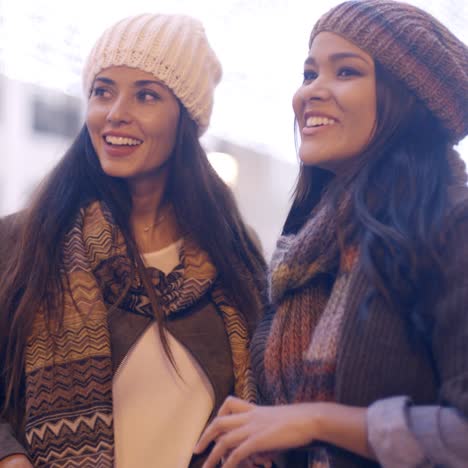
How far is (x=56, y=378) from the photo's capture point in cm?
125

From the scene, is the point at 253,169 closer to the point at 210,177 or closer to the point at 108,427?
the point at 210,177

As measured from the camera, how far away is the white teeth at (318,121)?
1080mm

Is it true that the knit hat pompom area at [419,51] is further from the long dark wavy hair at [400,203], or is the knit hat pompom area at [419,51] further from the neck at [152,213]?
the neck at [152,213]

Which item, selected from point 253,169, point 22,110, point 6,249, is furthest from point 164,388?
point 22,110

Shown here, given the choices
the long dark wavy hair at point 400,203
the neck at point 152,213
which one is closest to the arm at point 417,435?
the long dark wavy hair at point 400,203

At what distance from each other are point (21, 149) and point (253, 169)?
79 centimetres

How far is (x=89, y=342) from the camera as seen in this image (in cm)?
127

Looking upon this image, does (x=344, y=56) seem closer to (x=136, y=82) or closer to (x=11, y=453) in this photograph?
(x=136, y=82)

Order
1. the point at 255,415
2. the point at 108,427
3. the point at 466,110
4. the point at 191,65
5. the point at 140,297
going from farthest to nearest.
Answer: the point at 191,65 → the point at 140,297 → the point at 108,427 → the point at 466,110 → the point at 255,415

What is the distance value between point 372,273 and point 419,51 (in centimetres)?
36

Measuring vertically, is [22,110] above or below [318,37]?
below

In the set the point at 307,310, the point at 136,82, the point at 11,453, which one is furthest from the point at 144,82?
the point at 11,453

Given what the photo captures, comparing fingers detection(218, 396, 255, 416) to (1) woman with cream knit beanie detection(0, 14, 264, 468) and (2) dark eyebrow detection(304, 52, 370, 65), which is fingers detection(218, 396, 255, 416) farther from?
(2) dark eyebrow detection(304, 52, 370, 65)

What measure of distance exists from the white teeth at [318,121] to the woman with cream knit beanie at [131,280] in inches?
16.7
